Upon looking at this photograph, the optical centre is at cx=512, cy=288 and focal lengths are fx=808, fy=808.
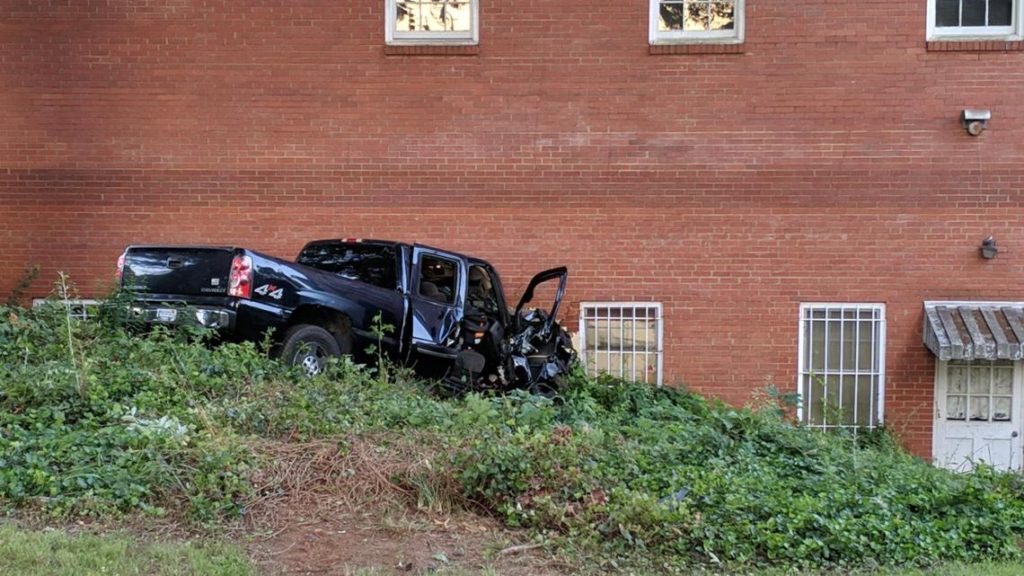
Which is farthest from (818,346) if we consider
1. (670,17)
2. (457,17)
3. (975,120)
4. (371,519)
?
(371,519)

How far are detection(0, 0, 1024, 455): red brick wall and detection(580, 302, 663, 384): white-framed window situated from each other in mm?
209

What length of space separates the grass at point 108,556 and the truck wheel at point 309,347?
10.4 ft

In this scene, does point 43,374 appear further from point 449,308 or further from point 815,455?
point 815,455

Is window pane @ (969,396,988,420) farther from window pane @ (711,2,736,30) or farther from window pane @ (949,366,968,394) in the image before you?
window pane @ (711,2,736,30)

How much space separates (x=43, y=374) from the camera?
6.50m

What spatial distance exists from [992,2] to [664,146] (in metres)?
4.71

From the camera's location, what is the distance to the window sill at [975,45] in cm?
→ 1062

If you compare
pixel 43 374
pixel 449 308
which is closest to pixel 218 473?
pixel 43 374

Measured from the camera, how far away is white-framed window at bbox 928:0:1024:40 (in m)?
10.7

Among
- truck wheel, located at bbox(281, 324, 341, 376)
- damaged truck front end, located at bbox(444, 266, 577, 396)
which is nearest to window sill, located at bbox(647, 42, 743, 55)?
damaged truck front end, located at bbox(444, 266, 577, 396)

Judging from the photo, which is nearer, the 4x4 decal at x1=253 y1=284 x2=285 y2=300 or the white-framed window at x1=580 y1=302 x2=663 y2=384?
the 4x4 decal at x1=253 y1=284 x2=285 y2=300

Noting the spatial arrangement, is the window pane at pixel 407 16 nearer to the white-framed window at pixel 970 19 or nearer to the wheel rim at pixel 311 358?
the wheel rim at pixel 311 358

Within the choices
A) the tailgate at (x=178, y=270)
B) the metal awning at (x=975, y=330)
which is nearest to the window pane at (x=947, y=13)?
the metal awning at (x=975, y=330)

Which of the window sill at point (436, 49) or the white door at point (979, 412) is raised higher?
the window sill at point (436, 49)
